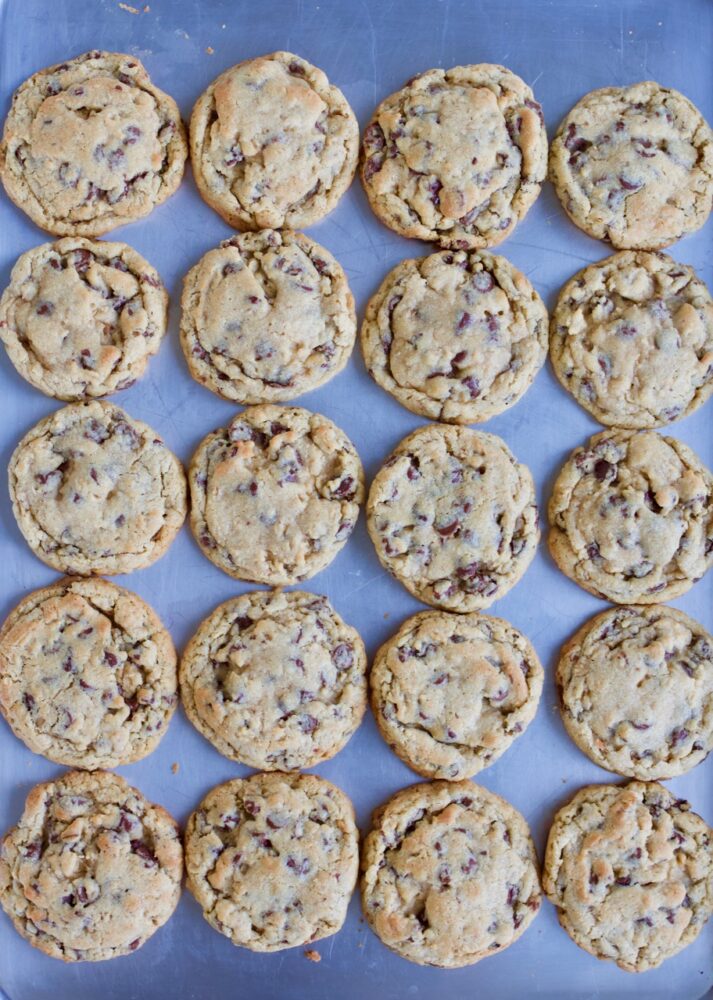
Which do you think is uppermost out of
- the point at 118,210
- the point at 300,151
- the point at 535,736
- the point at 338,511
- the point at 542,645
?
the point at 300,151

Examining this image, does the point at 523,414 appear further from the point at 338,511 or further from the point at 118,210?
the point at 118,210

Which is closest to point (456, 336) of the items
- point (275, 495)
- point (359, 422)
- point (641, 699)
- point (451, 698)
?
point (359, 422)

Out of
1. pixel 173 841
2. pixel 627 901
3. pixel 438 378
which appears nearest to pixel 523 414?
pixel 438 378

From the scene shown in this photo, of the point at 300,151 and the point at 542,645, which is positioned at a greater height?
the point at 300,151

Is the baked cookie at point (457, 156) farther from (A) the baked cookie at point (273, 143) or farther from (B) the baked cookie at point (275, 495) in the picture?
(B) the baked cookie at point (275, 495)

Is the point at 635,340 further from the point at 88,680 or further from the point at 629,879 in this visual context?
the point at 88,680
